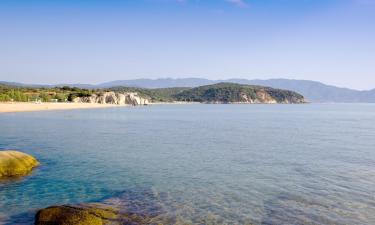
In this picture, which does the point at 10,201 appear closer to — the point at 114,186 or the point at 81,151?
the point at 114,186

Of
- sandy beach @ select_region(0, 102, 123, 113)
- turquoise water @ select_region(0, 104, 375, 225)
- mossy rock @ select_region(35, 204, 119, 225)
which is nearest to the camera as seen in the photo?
mossy rock @ select_region(35, 204, 119, 225)

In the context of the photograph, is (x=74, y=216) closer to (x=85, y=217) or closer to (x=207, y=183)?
(x=85, y=217)

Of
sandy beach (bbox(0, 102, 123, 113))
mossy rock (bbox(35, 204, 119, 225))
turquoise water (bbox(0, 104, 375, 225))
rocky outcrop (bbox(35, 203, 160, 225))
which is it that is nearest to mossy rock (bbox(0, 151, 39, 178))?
turquoise water (bbox(0, 104, 375, 225))

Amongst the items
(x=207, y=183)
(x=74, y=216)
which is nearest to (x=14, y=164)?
(x=74, y=216)

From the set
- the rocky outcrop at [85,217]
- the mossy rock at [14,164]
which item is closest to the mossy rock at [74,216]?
the rocky outcrop at [85,217]

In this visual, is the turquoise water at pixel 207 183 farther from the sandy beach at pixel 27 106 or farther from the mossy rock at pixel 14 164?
the sandy beach at pixel 27 106

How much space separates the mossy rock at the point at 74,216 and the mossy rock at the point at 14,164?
1149cm

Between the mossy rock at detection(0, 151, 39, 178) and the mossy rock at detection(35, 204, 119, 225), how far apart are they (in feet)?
37.7

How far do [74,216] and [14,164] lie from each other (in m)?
14.0

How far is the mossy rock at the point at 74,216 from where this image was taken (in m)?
15.7

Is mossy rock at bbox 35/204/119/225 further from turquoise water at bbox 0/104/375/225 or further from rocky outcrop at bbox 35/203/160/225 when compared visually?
turquoise water at bbox 0/104/375/225

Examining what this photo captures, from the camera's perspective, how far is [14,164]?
27078 mm

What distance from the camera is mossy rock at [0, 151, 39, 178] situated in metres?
26.3

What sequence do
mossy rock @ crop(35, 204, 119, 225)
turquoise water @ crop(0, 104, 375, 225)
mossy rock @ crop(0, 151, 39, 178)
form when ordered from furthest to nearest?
mossy rock @ crop(0, 151, 39, 178) → turquoise water @ crop(0, 104, 375, 225) → mossy rock @ crop(35, 204, 119, 225)
